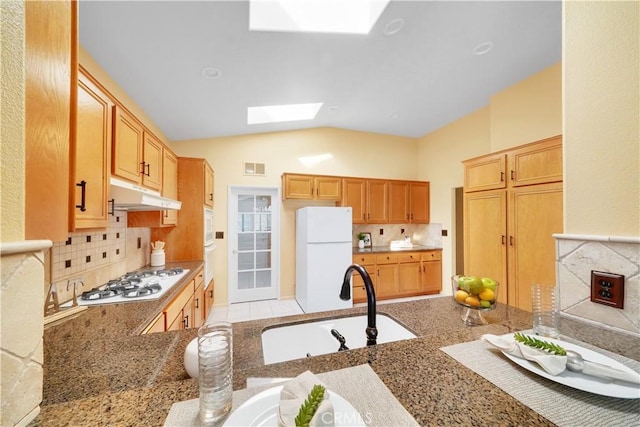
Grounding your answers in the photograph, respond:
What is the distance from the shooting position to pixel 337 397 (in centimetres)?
52

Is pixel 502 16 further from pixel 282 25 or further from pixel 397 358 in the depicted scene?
pixel 397 358

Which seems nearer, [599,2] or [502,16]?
[599,2]

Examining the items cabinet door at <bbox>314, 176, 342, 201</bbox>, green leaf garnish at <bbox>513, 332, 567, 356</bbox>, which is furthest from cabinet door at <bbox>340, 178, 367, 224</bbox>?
green leaf garnish at <bbox>513, 332, 567, 356</bbox>

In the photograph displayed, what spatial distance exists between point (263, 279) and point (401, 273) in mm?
2360

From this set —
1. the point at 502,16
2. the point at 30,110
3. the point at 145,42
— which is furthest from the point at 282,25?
the point at 502,16

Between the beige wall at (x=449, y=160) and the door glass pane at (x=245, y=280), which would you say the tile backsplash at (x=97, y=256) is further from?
the beige wall at (x=449, y=160)

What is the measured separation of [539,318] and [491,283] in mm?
222

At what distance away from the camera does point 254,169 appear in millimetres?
3971

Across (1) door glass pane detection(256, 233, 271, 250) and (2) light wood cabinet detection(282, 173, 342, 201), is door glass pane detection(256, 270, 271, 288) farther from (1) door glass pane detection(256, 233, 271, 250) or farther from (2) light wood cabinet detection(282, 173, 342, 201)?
(2) light wood cabinet detection(282, 173, 342, 201)

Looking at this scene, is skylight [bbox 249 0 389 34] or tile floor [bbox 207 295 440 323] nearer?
skylight [bbox 249 0 389 34]

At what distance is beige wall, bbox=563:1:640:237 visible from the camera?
33.7 inches

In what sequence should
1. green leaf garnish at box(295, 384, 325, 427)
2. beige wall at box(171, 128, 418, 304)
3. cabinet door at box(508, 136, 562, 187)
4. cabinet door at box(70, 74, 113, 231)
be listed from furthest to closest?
beige wall at box(171, 128, 418, 304)
cabinet door at box(508, 136, 562, 187)
cabinet door at box(70, 74, 113, 231)
green leaf garnish at box(295, 384, 325, 427)

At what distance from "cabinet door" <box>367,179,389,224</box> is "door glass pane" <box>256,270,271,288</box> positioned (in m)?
1.98

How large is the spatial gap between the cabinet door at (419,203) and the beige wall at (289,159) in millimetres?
457
